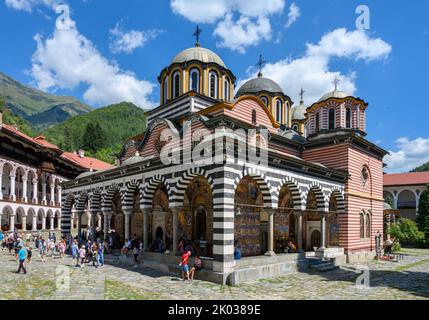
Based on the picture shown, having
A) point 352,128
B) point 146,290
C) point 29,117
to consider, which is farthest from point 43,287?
point 29,117

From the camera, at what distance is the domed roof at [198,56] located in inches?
844

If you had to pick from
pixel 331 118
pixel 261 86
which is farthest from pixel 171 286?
pixel 261 86

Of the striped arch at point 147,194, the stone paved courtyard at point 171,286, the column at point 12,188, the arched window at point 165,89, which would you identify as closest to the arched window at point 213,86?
the arched window at point 165,89

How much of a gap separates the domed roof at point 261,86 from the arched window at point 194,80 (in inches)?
226

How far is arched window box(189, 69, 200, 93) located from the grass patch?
492 inches

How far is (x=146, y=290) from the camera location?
1123 cm

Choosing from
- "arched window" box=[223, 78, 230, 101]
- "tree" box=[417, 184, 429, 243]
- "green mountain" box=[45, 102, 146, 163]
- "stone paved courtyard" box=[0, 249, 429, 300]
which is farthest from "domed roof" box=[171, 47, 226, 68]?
"green mountain" box=[45, 102, 146, 163]

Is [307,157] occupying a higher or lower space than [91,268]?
higher

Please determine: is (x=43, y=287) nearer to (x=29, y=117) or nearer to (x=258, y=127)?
(x=258, y=127)

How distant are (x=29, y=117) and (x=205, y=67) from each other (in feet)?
573

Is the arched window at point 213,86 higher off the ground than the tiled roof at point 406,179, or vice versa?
the arched window at point 213,86

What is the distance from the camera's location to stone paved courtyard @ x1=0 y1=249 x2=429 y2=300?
35.1ft

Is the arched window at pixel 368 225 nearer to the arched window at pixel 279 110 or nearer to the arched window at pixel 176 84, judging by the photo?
the arched window at pixel 279 110

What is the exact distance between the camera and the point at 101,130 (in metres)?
78.9
